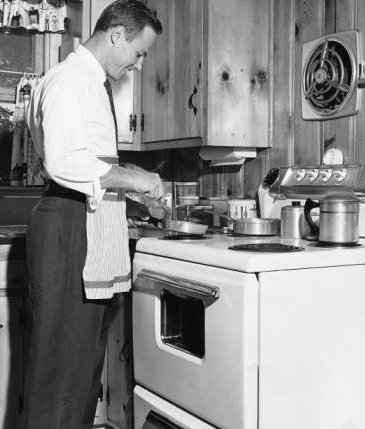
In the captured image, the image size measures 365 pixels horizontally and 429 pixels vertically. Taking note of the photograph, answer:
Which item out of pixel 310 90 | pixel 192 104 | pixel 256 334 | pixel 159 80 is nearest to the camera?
pixel 256 334

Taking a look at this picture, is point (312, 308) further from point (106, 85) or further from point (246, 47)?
point (246, 47)

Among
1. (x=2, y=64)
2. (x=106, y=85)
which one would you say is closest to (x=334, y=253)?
(x=106, y=85)

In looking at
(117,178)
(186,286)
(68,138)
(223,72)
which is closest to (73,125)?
(68,138)

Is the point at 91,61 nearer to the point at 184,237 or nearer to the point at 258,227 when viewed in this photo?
the point at 184,237

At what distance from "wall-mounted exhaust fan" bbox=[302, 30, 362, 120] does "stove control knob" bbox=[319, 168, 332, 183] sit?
207 millimetres

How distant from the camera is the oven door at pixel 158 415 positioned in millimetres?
1881

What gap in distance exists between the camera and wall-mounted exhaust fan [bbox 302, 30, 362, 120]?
217 cm

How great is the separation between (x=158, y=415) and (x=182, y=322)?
319mm

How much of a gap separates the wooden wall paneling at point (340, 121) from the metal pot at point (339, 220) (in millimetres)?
369

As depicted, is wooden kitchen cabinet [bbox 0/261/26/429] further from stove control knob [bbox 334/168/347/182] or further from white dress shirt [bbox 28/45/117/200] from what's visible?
stove control knob [bbox 334/168/347/182]

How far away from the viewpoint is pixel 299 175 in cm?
233

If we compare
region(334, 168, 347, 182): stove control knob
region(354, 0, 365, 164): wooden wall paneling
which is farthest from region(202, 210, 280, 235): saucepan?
region(354, 0, 365, 164): wooden wall paneling

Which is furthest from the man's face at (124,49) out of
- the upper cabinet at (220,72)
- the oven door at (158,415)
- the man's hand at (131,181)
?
the oven door at (158,415)

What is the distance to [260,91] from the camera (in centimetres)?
257
